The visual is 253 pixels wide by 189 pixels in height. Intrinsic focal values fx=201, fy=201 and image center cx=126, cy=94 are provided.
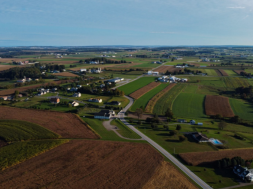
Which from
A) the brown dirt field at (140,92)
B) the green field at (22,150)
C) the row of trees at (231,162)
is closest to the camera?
the green field at (22,150)

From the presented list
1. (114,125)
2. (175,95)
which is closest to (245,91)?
(175,95)

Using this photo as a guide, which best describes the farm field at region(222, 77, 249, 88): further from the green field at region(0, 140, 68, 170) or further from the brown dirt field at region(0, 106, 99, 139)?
the green field at region(0, 140, 68, 170)

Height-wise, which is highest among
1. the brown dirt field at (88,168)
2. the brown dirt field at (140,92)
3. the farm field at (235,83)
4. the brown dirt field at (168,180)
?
the farm field at (235,83)

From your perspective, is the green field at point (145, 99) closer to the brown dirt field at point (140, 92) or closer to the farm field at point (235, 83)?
the brown dirt field at point (140, 92)

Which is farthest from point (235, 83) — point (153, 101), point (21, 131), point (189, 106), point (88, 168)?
point (21, 131)

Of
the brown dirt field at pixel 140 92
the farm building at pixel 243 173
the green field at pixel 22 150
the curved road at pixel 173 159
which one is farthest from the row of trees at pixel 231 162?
the brown dirt field at pixel 140 92

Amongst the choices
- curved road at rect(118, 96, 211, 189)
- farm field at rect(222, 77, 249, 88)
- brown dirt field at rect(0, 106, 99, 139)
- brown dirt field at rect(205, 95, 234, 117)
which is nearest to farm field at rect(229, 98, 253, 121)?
brown dirt field at rect(205, 95, 234, 117)

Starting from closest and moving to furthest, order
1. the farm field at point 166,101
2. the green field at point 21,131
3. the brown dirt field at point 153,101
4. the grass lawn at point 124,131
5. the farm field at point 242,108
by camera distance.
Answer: the green field at point 21,131, the grass lawn at point 124,131, the farm field at point 242,108, the farm field at point 166,101, the brown dirt field at point 153,101

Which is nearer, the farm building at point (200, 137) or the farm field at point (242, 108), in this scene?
the farm building at point (200, 137)
